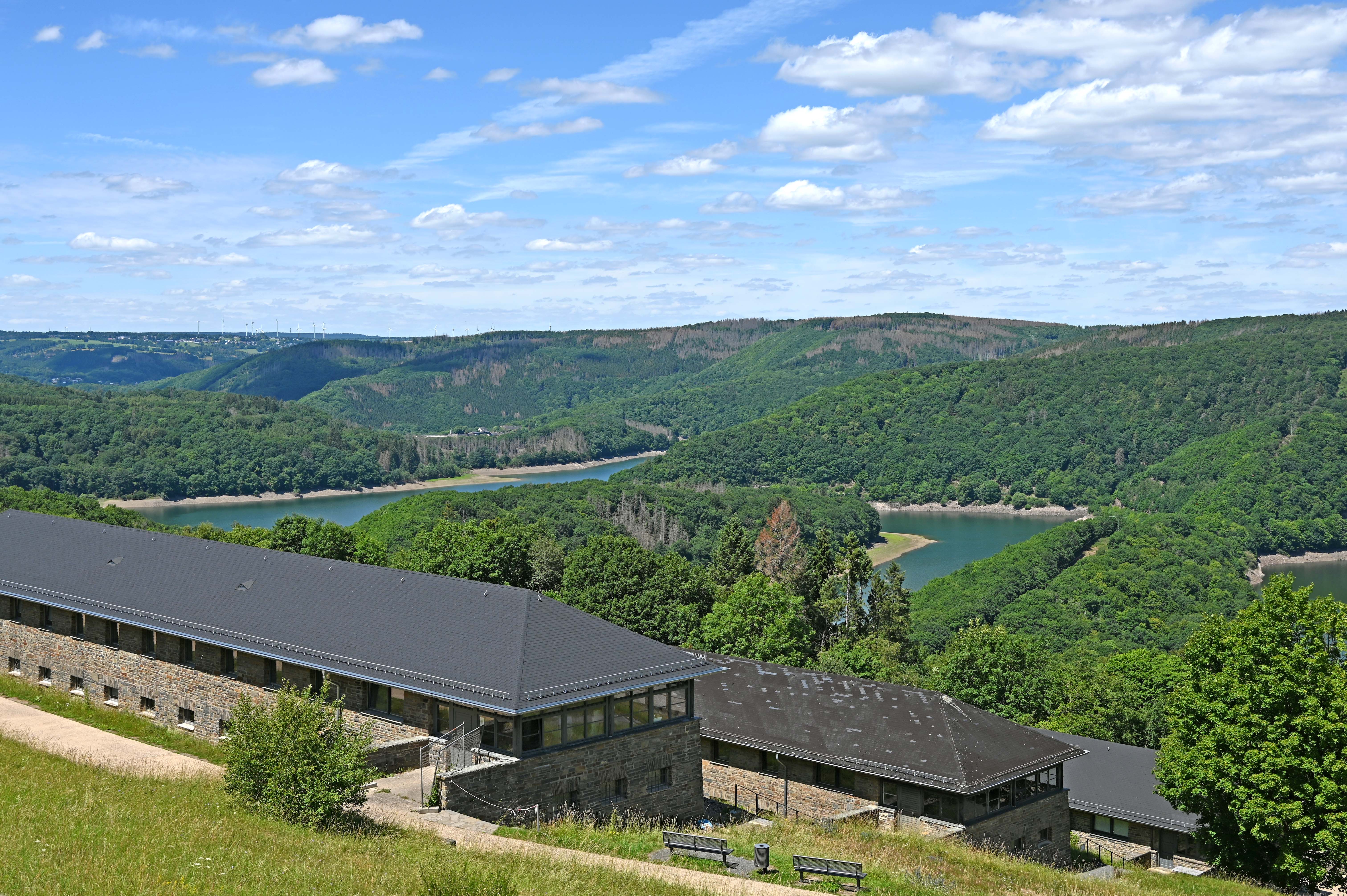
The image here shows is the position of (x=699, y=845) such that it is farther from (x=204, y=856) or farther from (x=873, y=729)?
(x=873, y=729)

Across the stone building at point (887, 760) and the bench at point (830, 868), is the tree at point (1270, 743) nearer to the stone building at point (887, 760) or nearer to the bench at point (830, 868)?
the stone building at point (887, 760)

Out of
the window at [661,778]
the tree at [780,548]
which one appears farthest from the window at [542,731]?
the tree at [780,548]

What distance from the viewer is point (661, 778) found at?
29750 mm

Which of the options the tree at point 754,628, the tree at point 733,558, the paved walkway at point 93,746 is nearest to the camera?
the paved walkway at point 93,746

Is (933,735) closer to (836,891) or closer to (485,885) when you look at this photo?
(836,891)

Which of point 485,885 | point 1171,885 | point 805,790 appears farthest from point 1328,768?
point 485,885

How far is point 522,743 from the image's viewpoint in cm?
2638

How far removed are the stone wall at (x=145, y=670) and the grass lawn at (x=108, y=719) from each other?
31cm

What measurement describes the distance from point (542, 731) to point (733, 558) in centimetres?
6494

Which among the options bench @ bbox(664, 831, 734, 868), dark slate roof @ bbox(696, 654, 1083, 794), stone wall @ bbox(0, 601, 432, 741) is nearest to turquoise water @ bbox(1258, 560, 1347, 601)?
dark slate roof @ bbox(696, 654, 1083, 794)

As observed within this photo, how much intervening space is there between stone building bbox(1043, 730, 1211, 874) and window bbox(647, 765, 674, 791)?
14.3 metres

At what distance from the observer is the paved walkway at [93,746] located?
2694cm

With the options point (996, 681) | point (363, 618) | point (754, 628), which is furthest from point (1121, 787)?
point (754, 628)

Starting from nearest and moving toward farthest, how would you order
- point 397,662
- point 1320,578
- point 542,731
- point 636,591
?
point 542,731 → point 397,662 → point 636,591 → point 1320,578
